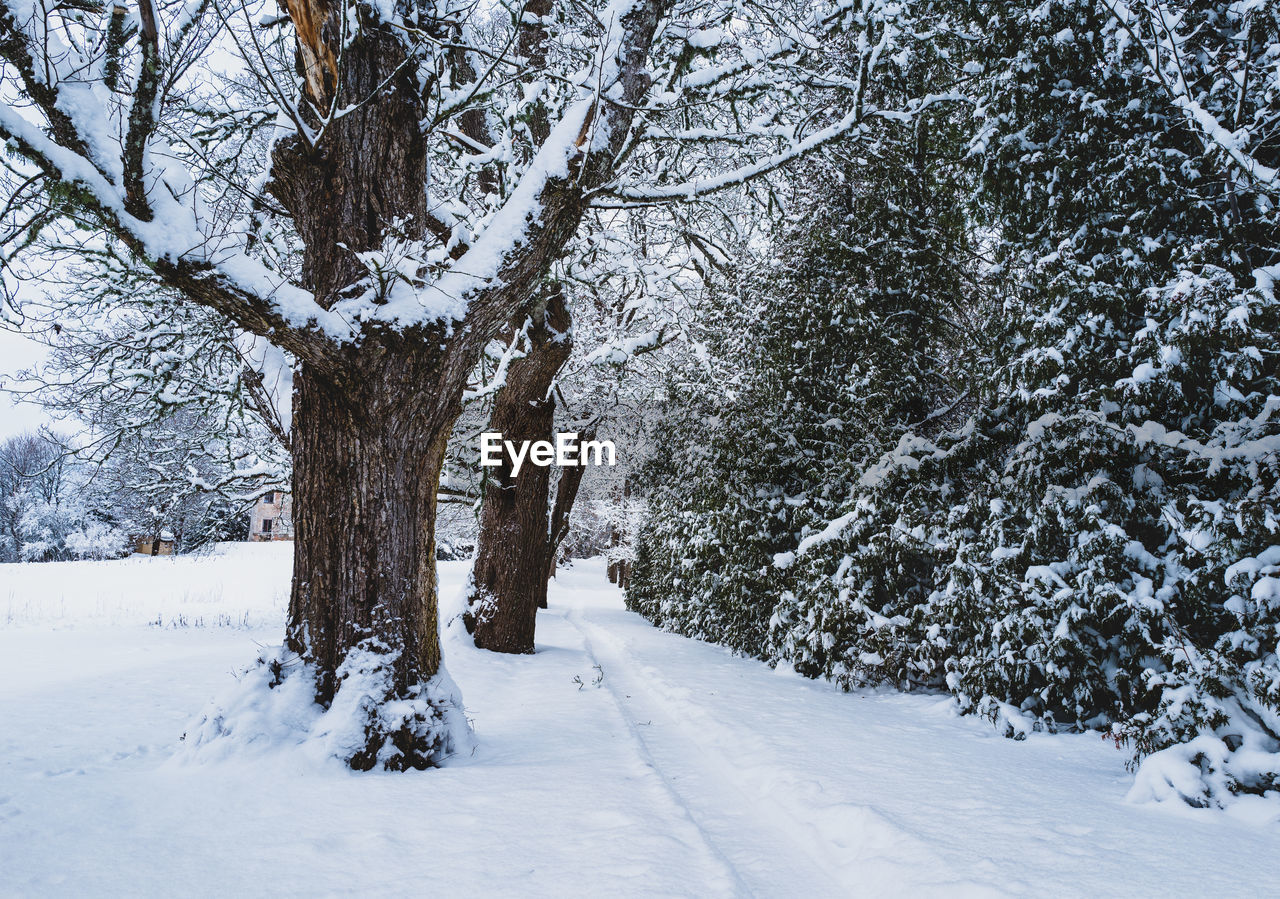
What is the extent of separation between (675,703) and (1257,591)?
4027 millimetres

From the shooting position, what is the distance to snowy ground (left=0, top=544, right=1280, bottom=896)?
92.8 inches

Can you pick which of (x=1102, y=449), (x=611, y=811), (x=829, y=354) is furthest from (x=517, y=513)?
(x=1102, y=449)

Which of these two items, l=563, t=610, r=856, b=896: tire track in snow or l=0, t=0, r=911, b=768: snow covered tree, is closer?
l=563, t=610, r=856, b=896: tire track in snow

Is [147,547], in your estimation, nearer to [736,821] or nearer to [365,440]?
[365,440]

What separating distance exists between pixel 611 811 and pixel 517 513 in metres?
5.61

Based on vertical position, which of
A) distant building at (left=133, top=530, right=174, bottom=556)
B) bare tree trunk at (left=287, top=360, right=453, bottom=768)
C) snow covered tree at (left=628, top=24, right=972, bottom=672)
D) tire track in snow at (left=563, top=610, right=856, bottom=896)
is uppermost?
snow covered tree at (left=628, top=24, right=972, bottom=672)

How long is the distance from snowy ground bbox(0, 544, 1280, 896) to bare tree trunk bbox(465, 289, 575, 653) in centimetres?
267

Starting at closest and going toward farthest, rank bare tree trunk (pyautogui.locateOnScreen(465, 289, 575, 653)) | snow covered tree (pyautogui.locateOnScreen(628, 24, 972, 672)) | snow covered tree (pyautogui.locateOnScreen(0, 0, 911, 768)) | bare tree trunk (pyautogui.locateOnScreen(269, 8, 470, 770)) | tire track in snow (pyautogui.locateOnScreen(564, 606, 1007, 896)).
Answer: tire track in snow (pyautogui.locateOnScreen(564, 606, 1007, 896))
snow covered tree (pyautogui.locateOnScreen(0, 0, 911, 768))
bare tree trunk (pyautogui.locateOnScreen(269, 8, 470, 770))
snow covered tree (pyautogui.locateOnScreen(628, 24, 972, 672))
bare tree trunk (pyautogui.locateOnScreen(465, 289, 575, 653))

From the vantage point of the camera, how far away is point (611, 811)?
9.82ft

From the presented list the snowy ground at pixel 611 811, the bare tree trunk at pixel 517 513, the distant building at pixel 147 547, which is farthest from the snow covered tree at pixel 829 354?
the distant building at pixel 147 547

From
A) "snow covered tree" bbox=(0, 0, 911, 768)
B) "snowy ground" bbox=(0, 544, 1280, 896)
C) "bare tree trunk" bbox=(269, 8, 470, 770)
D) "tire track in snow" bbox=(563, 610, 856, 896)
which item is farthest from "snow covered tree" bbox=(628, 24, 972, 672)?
"bare tree trunk" bbox=(269, 8, 470, 770)

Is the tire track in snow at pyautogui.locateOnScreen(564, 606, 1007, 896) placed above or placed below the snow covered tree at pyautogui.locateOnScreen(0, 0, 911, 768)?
below

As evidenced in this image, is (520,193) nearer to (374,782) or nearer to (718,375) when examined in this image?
(374,782)

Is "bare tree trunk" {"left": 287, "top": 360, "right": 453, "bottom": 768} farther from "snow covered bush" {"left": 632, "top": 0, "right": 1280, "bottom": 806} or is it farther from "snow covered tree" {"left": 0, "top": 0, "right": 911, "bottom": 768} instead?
"snow covered bush" {"left": 632, "top": 0, "right": 1280, "bottom": 806}
